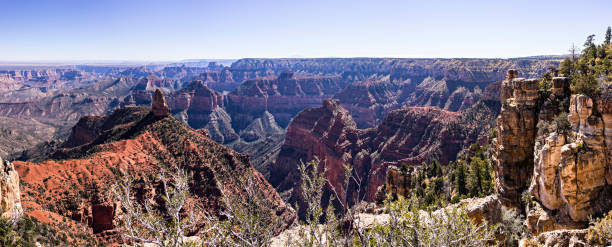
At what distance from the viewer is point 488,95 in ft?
380

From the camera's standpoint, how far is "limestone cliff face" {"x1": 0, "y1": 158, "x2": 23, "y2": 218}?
2734 centimetres

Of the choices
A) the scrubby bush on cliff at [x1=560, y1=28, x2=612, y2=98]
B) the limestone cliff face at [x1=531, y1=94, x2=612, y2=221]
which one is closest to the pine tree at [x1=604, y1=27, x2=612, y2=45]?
the scrubby bush on cliff at [x1=560, y1=28, x2=612, y2=98]

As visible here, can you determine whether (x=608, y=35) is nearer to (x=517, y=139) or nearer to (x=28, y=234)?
(x=517, y=139)

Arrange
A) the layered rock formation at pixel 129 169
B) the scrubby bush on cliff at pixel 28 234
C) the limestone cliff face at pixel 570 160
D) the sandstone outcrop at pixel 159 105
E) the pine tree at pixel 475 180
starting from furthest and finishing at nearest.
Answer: the sandstone outcrop at pixel 159 105
the pine tree at pixel 475 180
the layered rock formation at pixel 129 169
the limestone cliff face at pixel 570 160
the scrubby bush on cliff at pixel 28 234

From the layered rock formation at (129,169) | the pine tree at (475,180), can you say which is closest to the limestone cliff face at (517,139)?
the pine tree at (475,180)

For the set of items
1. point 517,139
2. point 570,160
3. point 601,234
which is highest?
point 517,139

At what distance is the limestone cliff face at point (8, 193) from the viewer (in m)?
27.3

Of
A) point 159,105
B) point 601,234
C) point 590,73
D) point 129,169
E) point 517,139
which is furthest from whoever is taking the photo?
point 159,105

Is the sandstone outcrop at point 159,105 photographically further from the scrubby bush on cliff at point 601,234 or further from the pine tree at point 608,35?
the pine tree at point 608,35

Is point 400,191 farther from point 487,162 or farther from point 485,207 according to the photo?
point 485,207

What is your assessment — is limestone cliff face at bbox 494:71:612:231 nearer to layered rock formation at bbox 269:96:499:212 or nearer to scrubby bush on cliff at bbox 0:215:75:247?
scrubby bush on cliff at bbox 0:215:75:247

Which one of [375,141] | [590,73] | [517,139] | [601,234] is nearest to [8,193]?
[601,234]

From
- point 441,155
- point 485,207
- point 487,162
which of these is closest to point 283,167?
point 441,155

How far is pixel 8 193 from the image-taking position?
28078 mm
